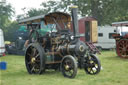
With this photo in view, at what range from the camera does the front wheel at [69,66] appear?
254 inches

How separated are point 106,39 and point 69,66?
15.0m

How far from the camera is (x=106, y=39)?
2117 centimetres

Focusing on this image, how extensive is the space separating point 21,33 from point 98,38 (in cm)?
756

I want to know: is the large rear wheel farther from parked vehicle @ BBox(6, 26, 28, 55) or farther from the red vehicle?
parked vehicle @ BBox(6, 26, 28, 55)

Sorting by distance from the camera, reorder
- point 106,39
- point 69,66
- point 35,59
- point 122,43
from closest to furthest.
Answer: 1. point 69,66
2. point 35,59
3. point 122,43
4. point 106,39

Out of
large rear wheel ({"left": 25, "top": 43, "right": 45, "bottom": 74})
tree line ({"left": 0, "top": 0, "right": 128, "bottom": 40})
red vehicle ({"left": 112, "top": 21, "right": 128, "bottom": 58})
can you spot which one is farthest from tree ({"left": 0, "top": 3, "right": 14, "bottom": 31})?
large rear wheel ({"left": 25, "top": 43, "right": 45, "bottom": 74})

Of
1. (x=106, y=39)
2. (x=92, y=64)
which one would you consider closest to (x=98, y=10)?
(x=106, y=39)

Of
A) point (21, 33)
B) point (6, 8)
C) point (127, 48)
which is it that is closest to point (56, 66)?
point (127, 48)

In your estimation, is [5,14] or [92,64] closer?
[92,64]

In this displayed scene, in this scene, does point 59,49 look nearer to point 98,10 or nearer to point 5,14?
point 98,10

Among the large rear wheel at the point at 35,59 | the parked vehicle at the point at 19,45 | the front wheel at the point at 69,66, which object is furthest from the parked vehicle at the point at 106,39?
the front wheel at the point at 69,66

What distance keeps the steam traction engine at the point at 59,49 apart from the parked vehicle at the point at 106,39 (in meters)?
13.6

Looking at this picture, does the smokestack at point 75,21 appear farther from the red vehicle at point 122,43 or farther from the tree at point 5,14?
the tree at point 5,14

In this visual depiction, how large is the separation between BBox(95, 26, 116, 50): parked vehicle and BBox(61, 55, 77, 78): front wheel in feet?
47.3
